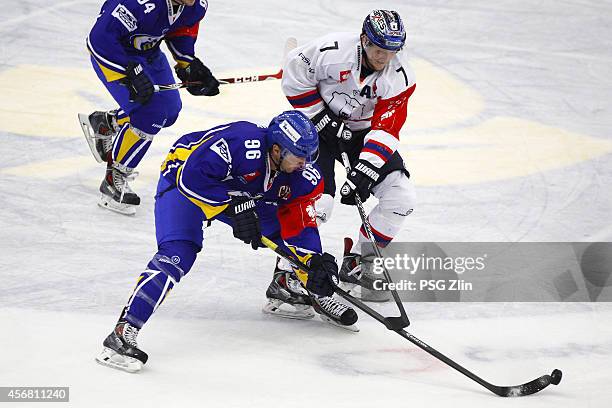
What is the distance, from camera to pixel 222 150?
4.00 m

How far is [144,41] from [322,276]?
6.67ft

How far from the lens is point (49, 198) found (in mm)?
5715

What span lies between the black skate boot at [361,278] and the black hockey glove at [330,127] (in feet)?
2.08

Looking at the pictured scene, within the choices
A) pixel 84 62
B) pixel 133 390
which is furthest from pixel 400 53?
pixel 84 62

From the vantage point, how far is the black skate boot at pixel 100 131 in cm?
588

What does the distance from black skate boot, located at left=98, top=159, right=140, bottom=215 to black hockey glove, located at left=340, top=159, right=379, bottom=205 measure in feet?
5.11

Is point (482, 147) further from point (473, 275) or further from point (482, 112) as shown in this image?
point (473, 275)

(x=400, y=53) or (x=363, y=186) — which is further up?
(x=400, y=53)

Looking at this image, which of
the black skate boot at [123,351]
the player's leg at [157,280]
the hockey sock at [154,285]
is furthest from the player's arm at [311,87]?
the black skate boot at [123,351]

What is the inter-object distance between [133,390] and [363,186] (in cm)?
159

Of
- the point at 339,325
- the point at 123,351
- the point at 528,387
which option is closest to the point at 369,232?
the point at 339,325

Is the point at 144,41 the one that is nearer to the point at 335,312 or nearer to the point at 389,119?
the point at 389,119

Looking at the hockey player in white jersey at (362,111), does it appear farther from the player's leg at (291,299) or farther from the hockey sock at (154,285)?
the hockey sock at (154,285)

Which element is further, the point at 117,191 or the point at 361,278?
the point at 117,191
